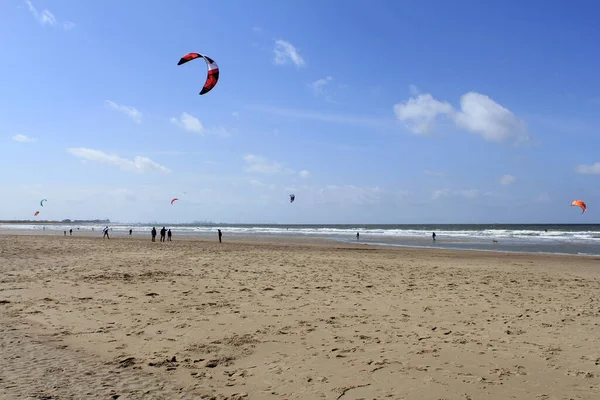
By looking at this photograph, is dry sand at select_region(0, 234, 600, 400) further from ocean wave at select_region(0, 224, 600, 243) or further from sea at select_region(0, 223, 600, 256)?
ocean wave at select_region(0, 224, 600, 243)

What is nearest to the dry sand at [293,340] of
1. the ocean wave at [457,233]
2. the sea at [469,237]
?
the sea at [469,237]

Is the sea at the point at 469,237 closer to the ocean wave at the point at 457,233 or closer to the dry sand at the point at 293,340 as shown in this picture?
the ocean wave at the point at 457,233

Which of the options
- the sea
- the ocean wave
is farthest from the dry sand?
the ocean wave

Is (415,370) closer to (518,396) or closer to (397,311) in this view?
(518,396)

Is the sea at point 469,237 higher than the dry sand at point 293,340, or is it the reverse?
the sea at point 469,237

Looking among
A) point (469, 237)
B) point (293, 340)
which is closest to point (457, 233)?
point (469, 237)

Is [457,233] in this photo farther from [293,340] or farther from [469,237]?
[293,340]

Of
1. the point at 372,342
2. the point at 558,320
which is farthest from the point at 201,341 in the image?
the point at 558,320

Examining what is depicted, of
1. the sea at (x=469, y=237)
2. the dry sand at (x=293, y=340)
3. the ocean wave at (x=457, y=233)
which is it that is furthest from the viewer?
the ocean wave at (x=457, y=233)

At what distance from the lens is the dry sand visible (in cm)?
399

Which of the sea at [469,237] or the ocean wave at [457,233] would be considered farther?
the ocean wave at [457,233]

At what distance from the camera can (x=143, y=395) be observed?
3777 mm

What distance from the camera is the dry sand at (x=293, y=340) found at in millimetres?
3994

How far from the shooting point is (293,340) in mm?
5504
